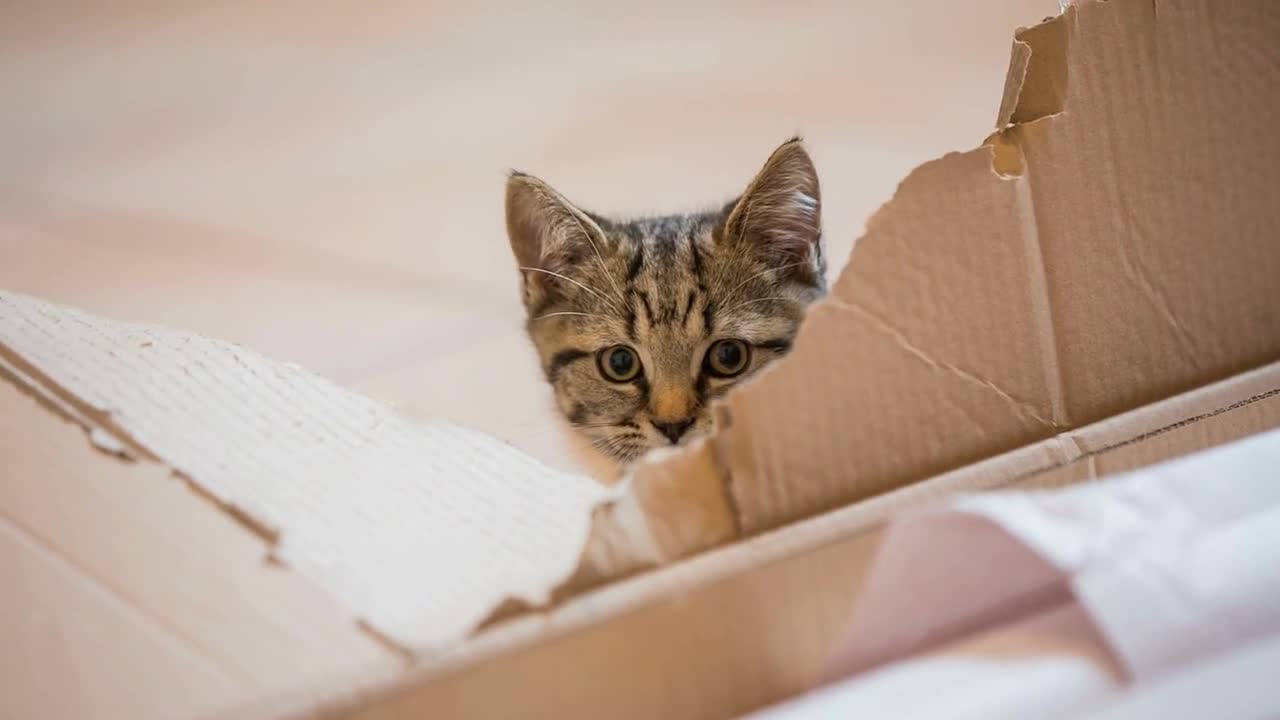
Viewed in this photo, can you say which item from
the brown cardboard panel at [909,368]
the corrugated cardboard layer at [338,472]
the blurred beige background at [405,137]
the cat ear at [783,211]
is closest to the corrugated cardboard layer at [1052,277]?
the brown cardboard panel at [909,368]

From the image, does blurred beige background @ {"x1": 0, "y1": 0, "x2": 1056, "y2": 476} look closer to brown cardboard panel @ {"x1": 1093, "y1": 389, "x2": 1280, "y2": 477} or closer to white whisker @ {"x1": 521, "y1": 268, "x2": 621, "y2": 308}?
white whisker @ {"x1": 521, "y1": 268, "x2": 621, "y2": 308}

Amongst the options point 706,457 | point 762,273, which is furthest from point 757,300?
point 706,457

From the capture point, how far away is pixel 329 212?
5.92 ft

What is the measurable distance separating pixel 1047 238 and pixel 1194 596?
337 mm

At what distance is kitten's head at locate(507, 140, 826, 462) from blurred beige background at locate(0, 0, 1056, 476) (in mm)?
274

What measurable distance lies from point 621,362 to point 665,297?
11cm

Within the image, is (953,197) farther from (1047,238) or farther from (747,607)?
(747,607)

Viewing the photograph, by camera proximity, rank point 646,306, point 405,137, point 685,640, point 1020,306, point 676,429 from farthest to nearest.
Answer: point 405,137 < point 646,306 < point 676,429 < point 1020,306 < point 685,640

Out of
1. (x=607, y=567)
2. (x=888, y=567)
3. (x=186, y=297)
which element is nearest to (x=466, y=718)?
(x=607, y=567)

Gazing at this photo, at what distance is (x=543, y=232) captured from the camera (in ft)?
4.24

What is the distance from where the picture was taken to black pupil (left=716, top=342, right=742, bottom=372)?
122 cm

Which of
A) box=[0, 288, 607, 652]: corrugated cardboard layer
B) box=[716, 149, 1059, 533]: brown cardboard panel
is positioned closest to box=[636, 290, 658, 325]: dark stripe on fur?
box=[0, 288, 607, 652]: corrugated cardboard layer

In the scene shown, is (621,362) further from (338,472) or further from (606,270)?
(338,472)

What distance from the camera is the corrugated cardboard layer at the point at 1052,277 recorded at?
0.66m
